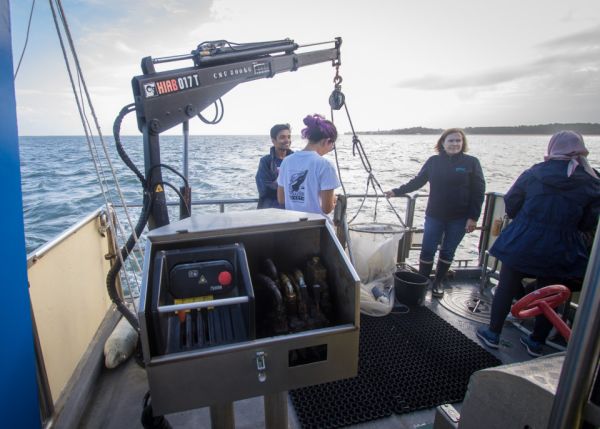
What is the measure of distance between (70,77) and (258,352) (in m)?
1.93

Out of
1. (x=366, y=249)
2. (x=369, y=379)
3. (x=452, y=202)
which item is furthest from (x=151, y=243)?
(x=452, y=202)

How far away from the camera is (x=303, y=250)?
4.90 feet

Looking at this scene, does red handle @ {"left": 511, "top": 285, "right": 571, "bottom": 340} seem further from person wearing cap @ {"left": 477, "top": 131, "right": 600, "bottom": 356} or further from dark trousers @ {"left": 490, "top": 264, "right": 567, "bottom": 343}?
dark trousers @ {"left": 490, "top": 264, "right": 567, "bottom": 343}

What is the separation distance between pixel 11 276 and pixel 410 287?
124 inches

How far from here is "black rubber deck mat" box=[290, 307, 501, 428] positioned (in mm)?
2250

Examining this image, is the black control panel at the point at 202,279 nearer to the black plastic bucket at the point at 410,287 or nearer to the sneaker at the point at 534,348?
the black plastic bucket at the point at 410,287

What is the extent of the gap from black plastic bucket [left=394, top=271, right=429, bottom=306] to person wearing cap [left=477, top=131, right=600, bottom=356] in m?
0.95

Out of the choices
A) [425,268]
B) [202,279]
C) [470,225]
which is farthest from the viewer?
[425,268]

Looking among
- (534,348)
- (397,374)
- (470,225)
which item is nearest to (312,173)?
(397,374)

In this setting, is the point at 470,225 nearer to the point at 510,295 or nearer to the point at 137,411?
the point at 510,295

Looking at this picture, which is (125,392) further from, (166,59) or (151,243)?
(166,59)

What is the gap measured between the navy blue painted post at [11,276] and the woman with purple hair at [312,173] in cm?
163

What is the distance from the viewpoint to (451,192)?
11.2 feet

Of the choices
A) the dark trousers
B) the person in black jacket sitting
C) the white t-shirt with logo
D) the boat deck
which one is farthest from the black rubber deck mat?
the white t-shirt with logo
